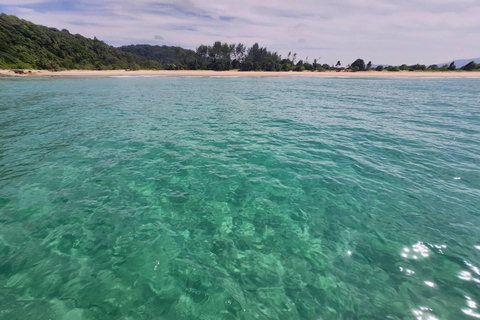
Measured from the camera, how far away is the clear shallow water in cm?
400

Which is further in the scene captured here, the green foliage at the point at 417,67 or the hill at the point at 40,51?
the green foliage at the point at 417,67

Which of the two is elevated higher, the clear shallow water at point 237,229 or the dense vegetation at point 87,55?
the dense vegetation at point 87,55

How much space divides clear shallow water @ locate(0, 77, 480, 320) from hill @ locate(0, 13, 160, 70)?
321ft

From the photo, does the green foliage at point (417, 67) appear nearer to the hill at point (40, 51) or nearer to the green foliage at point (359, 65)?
the green foliage at point (359, 65)

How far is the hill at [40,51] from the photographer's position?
249 feet

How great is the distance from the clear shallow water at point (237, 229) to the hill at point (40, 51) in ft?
Result: 321

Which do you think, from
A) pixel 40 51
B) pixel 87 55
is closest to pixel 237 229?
pixel 40 51

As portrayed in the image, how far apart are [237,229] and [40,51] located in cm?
12719

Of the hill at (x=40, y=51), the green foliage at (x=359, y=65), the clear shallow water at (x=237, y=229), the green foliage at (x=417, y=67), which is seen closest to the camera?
the clear shallow water at (x=237, y=229)

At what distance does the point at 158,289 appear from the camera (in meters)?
4.20

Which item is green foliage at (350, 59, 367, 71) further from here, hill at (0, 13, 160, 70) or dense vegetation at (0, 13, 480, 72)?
hill at (0, 13, 160, 70)

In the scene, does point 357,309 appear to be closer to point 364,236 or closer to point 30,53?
point 364,236

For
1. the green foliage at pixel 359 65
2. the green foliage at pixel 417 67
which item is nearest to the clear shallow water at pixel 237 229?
the green foliage at pixel 359 65

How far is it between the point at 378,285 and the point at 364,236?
1.45m
